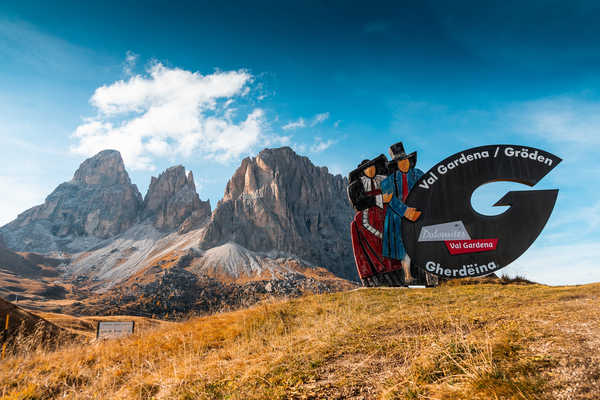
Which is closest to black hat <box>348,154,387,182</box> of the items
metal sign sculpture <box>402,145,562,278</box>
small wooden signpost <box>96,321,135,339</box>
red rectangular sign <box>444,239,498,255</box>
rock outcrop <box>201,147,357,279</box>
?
metal sign sculpture <box>402,145,562,278</box>

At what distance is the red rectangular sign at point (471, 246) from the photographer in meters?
10.5

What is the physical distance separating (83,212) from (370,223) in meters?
154

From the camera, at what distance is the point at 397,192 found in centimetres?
1481

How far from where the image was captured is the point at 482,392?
8.32 feet

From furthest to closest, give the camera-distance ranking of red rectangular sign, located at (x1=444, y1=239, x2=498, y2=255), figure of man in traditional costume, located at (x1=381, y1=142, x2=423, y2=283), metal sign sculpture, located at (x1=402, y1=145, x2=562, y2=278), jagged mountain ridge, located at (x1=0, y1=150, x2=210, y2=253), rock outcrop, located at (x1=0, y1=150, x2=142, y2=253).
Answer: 1. rock outcrop, located at (x1=0, y1=150, x2=142, y2=253)
2. jagged mountain ridge, located at (x1=0, y1=150, x2=210, y2=253)
3. figure of man in traditional costume, located at (x1=381, y1=142, x2=423, y2=283)
4. red rectangular sign, located at (x1=444, y1=239, x2=498, y2=255)
5. metal sign sculpture, located at (x1=402, y1=145, x2=562, y2=278)

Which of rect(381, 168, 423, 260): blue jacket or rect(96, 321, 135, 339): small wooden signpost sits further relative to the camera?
rect(381, 168, 423, 260): blue jacket

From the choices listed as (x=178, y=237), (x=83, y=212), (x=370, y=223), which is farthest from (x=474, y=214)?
(x=83, y=212)

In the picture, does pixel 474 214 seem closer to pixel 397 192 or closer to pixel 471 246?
pixel 471 246

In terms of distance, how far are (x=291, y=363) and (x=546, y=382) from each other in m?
2.89

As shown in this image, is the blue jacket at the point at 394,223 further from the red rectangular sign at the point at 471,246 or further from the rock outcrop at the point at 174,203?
the rock outcrop at the point at 174,203

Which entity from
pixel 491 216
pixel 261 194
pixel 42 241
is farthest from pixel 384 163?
pixel 42 241

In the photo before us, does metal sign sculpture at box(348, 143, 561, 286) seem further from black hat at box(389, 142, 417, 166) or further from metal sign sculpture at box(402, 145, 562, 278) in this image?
black hat at box(389, 142, 417, 166)

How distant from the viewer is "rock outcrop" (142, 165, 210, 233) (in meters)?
122

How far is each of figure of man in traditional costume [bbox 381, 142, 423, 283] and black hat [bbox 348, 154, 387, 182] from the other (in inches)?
12.5
